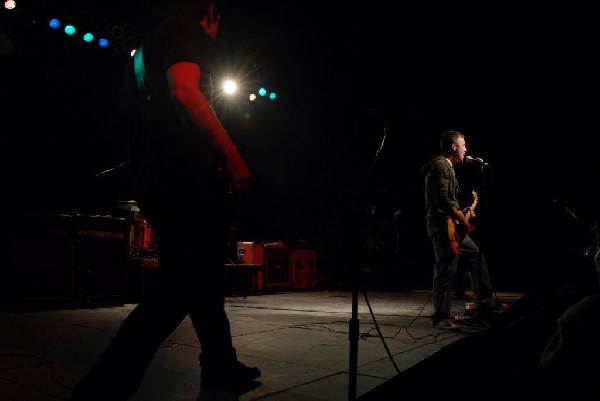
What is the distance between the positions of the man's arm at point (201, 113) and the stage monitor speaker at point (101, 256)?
17.5ft

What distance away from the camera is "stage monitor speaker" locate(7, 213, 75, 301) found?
584 centimetres

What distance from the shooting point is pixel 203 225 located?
1874 mm

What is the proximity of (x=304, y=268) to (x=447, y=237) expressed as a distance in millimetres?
6834

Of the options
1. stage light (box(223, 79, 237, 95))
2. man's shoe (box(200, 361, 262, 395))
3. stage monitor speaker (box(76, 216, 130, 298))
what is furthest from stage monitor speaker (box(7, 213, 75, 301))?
man's shoe (box(200, 361, 262, 395))

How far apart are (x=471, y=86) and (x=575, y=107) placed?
10.2 feet

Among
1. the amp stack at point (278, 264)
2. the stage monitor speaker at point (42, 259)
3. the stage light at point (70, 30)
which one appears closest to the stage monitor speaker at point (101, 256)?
the stage monitor speaker at point (42, 259)

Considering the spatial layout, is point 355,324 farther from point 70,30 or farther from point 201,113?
point 70,30

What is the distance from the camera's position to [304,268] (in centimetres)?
1107

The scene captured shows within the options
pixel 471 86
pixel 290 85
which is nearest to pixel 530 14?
pixel 471 86

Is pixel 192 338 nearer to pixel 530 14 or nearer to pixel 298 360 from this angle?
pixel 298 360

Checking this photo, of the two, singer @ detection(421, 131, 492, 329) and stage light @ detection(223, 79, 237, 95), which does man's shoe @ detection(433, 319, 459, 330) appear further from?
stage light @ detection(223, 79, 237, 95)

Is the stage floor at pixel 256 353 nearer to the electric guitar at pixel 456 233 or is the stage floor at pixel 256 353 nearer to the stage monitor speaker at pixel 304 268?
the electric guitar at pixel 456 233

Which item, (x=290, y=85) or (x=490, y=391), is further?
(x=290, y=85)

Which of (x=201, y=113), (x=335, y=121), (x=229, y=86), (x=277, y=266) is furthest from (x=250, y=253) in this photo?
(x=201, y=113)
